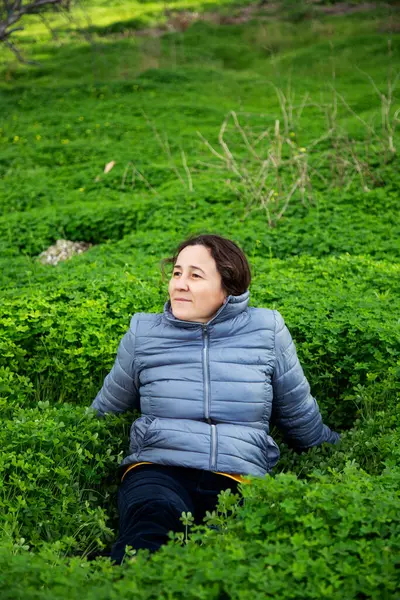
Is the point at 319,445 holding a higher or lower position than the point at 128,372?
lower

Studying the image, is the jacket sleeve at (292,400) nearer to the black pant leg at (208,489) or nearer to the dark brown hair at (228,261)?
the dark brown hair at (228,261)

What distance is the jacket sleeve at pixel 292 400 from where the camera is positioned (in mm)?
3523

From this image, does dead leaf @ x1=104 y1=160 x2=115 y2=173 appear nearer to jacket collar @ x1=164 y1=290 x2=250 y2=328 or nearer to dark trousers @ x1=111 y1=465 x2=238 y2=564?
jacket collar @ x1=164 y1=290 x2=250 y2=328

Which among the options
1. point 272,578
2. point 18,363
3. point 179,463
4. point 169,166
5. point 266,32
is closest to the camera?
point 272,578

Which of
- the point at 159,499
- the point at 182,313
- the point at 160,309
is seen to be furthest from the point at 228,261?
the point at 160,309

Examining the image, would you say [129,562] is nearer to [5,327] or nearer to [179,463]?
[179,463]

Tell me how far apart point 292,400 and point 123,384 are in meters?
0.81

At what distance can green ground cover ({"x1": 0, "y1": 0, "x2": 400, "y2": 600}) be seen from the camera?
2.31m

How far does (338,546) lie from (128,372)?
4.98 feet

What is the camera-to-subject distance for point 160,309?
16.0 feet

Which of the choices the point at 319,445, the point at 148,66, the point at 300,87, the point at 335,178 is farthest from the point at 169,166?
the point at 148,66

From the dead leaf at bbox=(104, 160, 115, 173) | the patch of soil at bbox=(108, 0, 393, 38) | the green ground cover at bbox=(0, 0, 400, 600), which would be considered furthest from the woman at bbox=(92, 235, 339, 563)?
the patch of soil at bbox=(108, 0, 393, 38)

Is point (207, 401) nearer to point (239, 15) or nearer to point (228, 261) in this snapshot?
point (228, 261)

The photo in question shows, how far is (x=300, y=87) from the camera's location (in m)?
15.5
